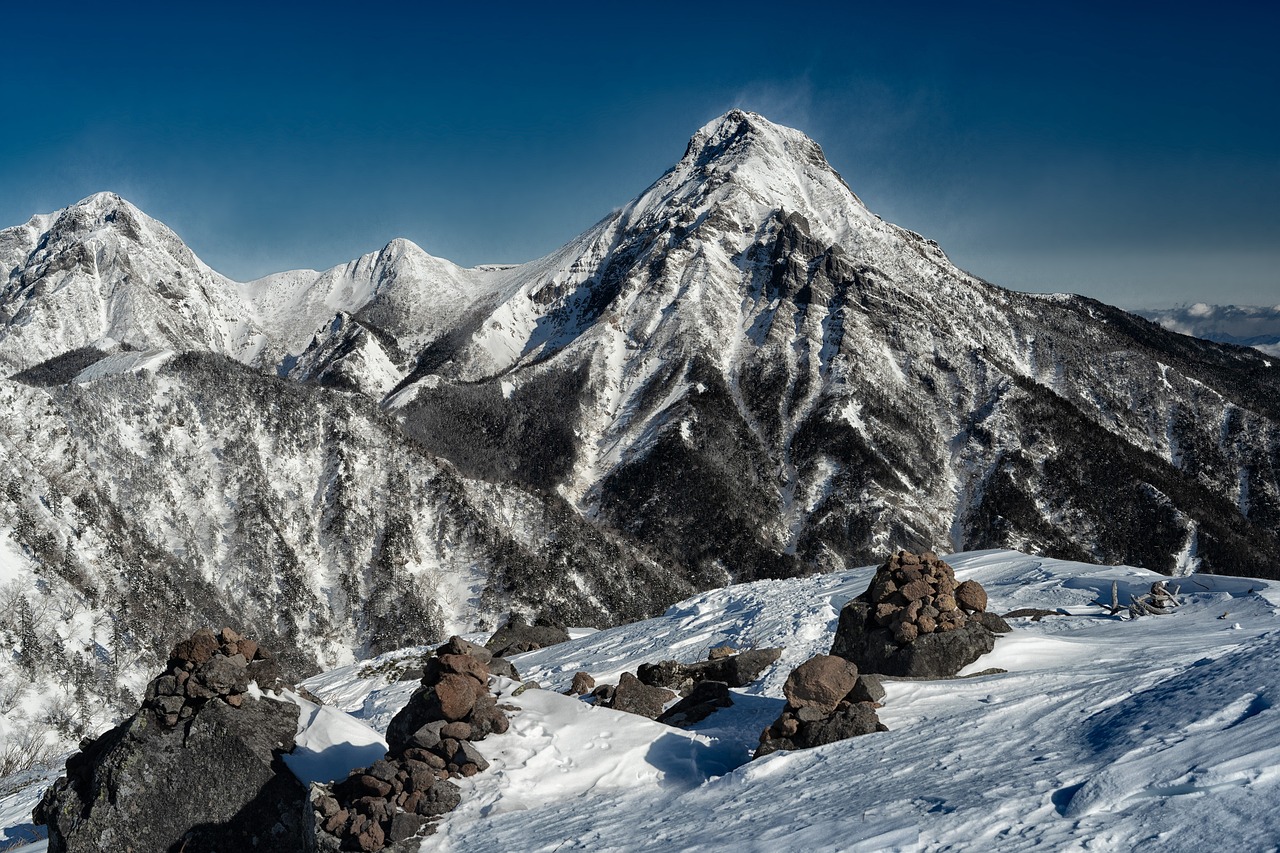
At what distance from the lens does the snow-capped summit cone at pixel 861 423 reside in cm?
12650

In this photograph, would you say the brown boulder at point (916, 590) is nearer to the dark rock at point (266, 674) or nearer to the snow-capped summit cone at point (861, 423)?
the dark rock at point (266, 674)

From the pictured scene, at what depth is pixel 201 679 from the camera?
48.4ft

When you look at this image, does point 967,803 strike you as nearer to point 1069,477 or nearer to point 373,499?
point 373,499

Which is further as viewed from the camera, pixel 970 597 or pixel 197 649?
pixel 970 597

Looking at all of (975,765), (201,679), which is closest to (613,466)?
(201,679)

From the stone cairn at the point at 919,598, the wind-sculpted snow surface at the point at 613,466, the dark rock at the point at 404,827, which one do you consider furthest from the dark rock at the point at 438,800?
the wind-sculpted snow surface at the point at 613,466

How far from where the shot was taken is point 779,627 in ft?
78.3

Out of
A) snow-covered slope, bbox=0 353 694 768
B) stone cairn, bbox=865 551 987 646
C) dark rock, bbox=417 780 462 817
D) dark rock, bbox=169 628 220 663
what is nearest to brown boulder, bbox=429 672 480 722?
dark rock, bbox=417 780 462 817

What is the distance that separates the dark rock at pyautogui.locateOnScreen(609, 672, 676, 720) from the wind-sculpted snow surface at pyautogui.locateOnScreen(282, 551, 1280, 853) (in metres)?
1.72

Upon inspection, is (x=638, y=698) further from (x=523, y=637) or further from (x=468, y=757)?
(x=523, y=637)

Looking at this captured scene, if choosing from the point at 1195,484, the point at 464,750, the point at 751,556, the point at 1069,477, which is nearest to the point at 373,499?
the point at 751,556

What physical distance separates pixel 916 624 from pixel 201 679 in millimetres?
14484

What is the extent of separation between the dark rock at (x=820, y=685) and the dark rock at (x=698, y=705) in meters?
3.61

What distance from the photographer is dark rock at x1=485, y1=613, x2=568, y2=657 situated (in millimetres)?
32188
